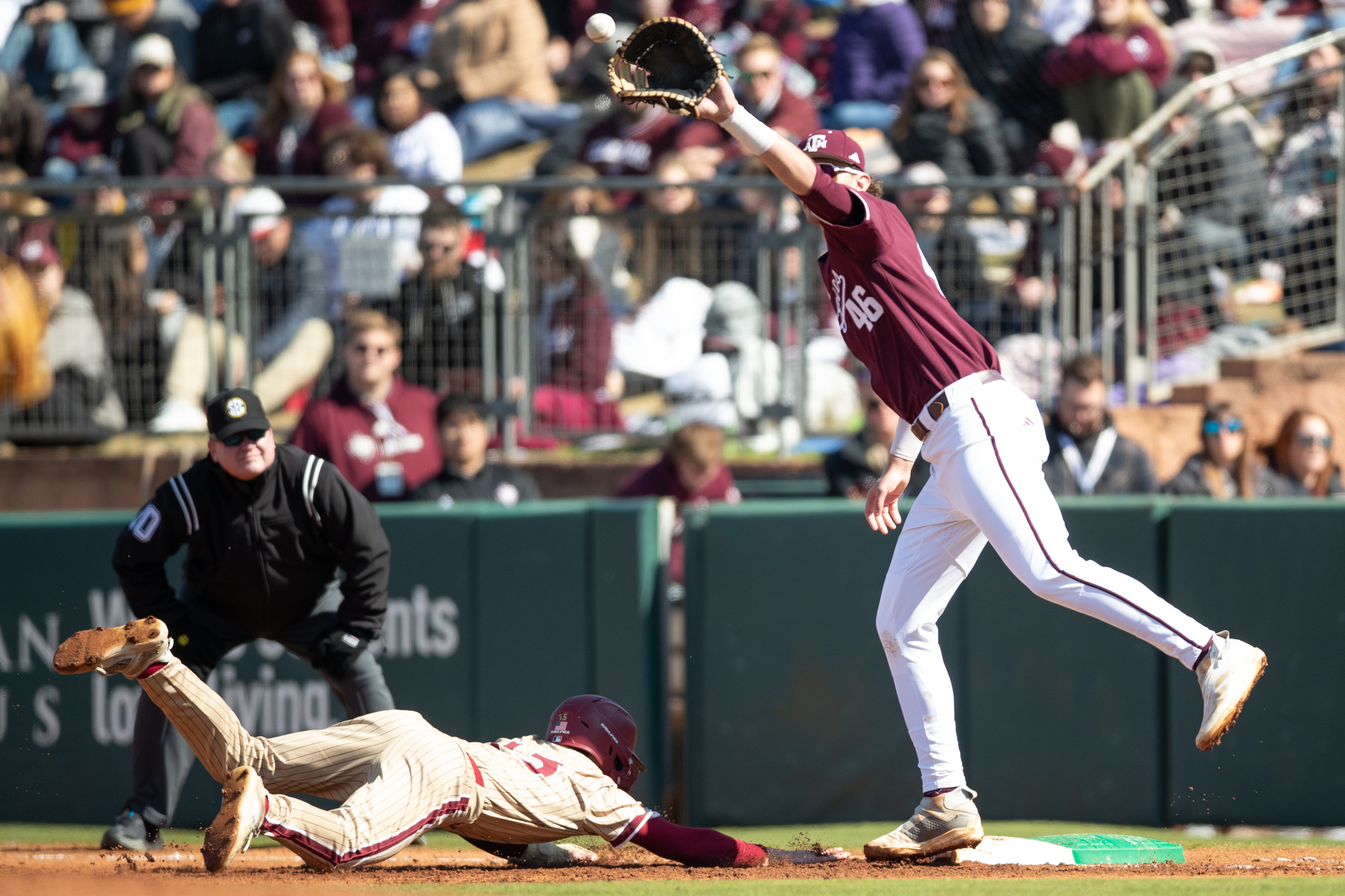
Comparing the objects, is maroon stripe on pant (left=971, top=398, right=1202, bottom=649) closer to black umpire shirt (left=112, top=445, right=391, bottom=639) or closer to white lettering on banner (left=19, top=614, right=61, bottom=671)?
black umpire shirt (left=112, top=445, right=391, bottom=639)

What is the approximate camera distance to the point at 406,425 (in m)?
7.75

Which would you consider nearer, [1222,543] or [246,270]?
[1222,543]

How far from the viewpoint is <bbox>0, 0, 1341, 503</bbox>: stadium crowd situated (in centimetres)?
770

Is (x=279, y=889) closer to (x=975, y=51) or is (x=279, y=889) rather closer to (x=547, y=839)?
(x=547, y=839)

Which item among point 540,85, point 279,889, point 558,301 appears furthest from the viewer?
point 540,85

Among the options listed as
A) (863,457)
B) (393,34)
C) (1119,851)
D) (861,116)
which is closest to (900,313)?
(1119,851)

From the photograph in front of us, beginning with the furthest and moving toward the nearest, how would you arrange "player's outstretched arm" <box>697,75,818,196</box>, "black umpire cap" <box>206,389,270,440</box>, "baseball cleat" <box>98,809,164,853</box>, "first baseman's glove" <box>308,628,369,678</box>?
"baseball cleat" <box>98,809,164,853</box>, "first baseman's glove" <box>308,628,369,678</box>, "black umpire cap" <box>206,389,270,440</box>, "player's outstretched arm" <box>697,75,818,196</box>

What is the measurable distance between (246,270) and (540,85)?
15.2ft

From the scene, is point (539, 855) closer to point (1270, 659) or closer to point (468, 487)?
point (468, 487)

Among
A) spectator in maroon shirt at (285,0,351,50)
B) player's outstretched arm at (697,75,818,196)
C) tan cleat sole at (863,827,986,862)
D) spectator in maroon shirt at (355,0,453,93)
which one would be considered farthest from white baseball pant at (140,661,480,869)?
spectator in maroon shirt at (285,0,351,50)

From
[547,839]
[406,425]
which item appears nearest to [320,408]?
[406,425]

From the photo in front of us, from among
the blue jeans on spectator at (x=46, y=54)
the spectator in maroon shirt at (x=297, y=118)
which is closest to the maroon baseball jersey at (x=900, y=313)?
the spectator in maroon shirt at (x=297, y=118)

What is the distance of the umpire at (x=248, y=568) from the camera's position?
541 centimetres

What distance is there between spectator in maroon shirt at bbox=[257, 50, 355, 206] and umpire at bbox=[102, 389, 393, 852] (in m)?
4.99
